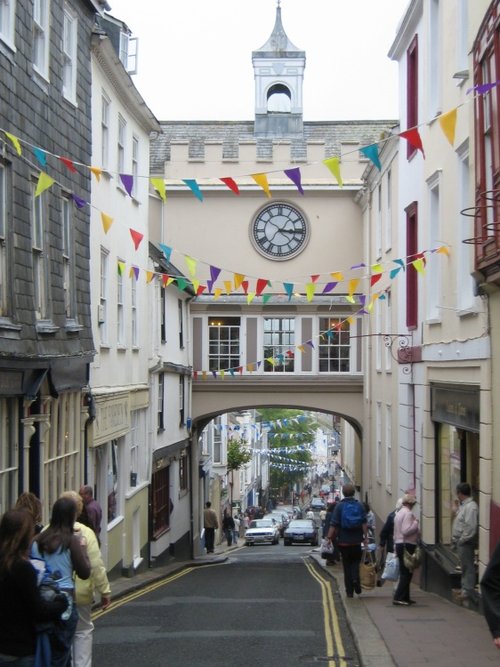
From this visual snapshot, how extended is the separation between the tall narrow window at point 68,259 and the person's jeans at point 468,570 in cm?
727

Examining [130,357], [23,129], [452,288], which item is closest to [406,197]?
[452,288]

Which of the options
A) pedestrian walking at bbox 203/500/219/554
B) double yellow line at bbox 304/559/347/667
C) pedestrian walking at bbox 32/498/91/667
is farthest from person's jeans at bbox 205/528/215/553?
pedestrian walking at bbox 32/498/91/667

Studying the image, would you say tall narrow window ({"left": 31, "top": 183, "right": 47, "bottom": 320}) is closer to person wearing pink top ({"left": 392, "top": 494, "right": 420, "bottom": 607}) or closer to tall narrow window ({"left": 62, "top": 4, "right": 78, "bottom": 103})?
tall narrow window ({"left": 62, "top": 4, "right": 78, "bottom": 103})

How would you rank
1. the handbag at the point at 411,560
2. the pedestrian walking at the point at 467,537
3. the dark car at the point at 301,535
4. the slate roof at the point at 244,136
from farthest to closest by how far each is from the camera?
the dark car at the point at 301,535 < the slate roof at the point at 244,136 < the handbag at the point at 411,560 < the pedestrian walking at the point at 467,537

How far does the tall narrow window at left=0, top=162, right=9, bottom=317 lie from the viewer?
40.9ft

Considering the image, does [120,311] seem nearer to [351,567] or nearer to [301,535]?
[351,567]

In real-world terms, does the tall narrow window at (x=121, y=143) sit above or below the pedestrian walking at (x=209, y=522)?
above

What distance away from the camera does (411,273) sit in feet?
65.2

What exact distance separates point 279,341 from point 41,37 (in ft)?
58.7

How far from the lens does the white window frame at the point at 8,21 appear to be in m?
12.4

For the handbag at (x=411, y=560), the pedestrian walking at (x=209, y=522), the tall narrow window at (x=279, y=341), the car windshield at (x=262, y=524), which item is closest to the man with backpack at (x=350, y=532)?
the handbag at (x=411, y=560)

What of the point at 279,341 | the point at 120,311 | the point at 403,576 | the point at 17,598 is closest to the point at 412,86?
the point at 120,311

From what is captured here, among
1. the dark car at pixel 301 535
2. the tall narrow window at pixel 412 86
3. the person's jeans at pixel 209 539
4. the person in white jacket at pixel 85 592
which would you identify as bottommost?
the dark car at pixel 301 535

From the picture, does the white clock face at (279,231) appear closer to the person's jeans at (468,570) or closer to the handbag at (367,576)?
the handbag at (367,576)
